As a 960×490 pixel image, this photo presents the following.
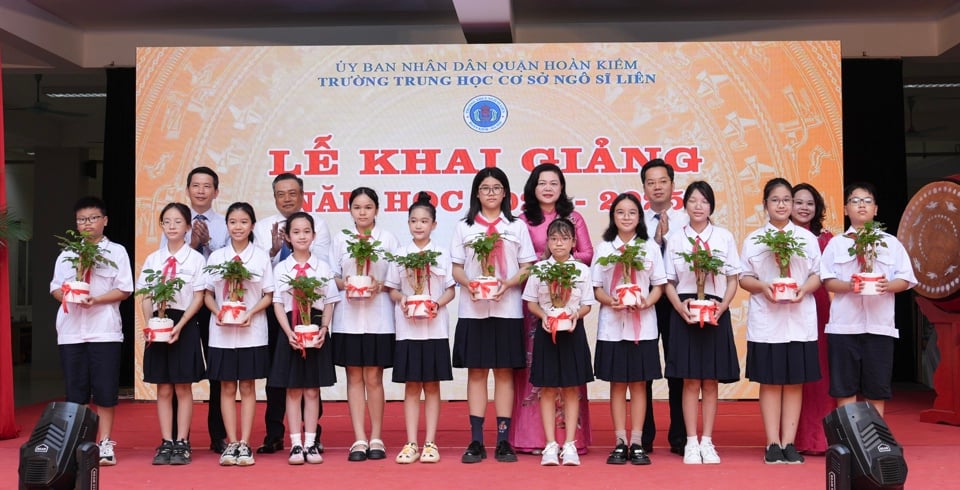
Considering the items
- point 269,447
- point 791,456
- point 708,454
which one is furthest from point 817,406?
point 269,447

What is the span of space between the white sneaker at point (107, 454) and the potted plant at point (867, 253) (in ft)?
12.3

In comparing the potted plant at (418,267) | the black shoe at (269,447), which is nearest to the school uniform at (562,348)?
the potted plant at (418,267)

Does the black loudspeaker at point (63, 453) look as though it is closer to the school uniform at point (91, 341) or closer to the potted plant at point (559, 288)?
the school uniform at point (91, 341)

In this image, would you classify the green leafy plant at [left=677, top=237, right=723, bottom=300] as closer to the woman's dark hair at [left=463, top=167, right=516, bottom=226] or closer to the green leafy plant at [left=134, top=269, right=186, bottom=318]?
the woman's dark hair at [left=463, top=167, right=516, bottom=226]

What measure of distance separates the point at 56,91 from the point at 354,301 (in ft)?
24.7

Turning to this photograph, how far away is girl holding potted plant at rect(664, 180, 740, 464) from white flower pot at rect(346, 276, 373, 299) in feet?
4.93

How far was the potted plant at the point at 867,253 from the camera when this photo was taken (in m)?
4.60

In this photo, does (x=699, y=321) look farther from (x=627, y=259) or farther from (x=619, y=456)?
(x=619, y=456)

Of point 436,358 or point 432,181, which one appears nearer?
point 436,358

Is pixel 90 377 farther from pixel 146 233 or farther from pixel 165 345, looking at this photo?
pixel 146 233

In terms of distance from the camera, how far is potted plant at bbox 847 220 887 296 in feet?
15.1

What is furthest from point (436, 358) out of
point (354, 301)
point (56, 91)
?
point (56, 91)

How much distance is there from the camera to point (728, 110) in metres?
7.74

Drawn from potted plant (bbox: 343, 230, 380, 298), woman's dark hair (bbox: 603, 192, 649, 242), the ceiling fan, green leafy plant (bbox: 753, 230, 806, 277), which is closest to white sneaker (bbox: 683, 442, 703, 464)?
green leafy plant (bbox: 753, 230, 806, 277)
